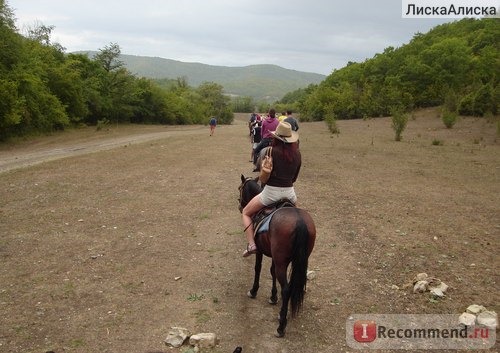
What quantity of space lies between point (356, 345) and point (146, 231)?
4.97 m

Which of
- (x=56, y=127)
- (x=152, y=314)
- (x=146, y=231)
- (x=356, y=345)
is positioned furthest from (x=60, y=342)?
(x=56, y=127)

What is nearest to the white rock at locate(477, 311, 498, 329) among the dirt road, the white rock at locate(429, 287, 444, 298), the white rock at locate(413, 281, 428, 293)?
the dirt road

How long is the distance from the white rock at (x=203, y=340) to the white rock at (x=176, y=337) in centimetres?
10

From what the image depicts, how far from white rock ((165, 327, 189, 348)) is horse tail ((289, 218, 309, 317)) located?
4.16 feet

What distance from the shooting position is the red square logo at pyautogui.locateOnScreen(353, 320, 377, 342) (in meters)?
4.45

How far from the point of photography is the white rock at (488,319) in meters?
4.46

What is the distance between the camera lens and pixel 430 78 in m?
52.3

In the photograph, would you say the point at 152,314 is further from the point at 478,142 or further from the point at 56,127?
the point at 56,127

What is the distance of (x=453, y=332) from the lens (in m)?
4.52

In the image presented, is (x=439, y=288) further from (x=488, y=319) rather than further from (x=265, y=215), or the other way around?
(x=265, y=215)

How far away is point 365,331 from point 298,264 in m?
1.15

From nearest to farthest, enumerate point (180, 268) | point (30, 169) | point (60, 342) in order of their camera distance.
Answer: point (60, 342)
point (180, 268)
point (30, 169)

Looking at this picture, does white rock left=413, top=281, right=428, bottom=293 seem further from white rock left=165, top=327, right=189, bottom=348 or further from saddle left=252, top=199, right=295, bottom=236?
white rock left=165, top=327, right=189, bottom=348

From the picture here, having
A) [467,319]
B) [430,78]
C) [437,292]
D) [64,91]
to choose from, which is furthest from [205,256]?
[430,78]
